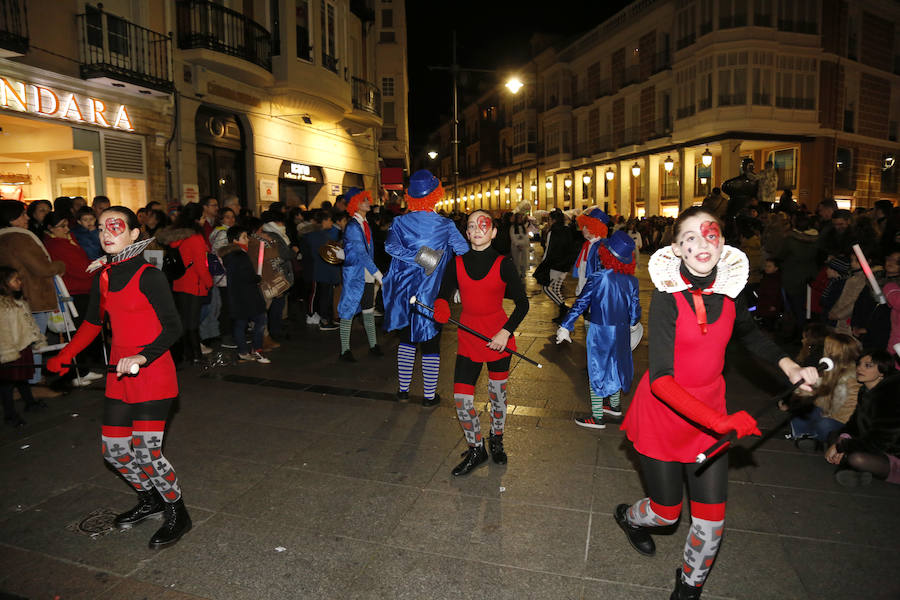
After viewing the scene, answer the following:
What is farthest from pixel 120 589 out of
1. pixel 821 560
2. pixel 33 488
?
pixel 821 560

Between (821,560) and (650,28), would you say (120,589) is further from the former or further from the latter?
(650,28)

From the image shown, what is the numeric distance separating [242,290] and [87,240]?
77.7 inches

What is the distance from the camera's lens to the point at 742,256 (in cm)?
259

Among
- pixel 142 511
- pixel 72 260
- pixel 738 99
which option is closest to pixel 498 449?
pixel 142 511

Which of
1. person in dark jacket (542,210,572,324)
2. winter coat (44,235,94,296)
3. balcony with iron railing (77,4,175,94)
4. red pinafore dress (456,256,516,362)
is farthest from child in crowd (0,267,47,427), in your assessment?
person in dark jacket (542,210,572,324)

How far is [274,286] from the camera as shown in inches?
317

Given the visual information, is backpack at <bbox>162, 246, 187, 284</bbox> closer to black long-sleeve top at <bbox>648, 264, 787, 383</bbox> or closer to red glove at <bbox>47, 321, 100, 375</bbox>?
red glove at <bbox>47, 321, 100, 375</bbox>

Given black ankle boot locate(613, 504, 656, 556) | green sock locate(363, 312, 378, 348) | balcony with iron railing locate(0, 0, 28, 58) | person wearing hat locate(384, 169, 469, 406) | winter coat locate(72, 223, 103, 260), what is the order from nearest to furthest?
black ankle boot locate(613, 504, 656, 556) → person wearing hat locate(384, 169, 469, 406) → winter coat locate(72, 223, 103, 260) → green sock locate(363, 312, 378, 348) → balcony with iron railing locate(0, 0, 28, 58)

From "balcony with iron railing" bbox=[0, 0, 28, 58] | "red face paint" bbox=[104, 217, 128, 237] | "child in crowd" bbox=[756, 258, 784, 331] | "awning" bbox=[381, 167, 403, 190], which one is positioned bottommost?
"child in crowd" bbox=[756, 258, 784, 331]

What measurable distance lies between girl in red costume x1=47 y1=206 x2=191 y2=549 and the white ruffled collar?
2588 mm

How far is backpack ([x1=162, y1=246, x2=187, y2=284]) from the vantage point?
704cm

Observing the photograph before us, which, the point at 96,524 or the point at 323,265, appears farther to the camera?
the point at 323,265

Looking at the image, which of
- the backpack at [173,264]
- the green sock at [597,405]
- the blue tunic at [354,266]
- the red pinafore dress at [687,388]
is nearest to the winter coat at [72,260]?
the backpack at [173,264]

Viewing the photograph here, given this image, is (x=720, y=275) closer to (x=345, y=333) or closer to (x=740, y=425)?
(x=740, y=425)
